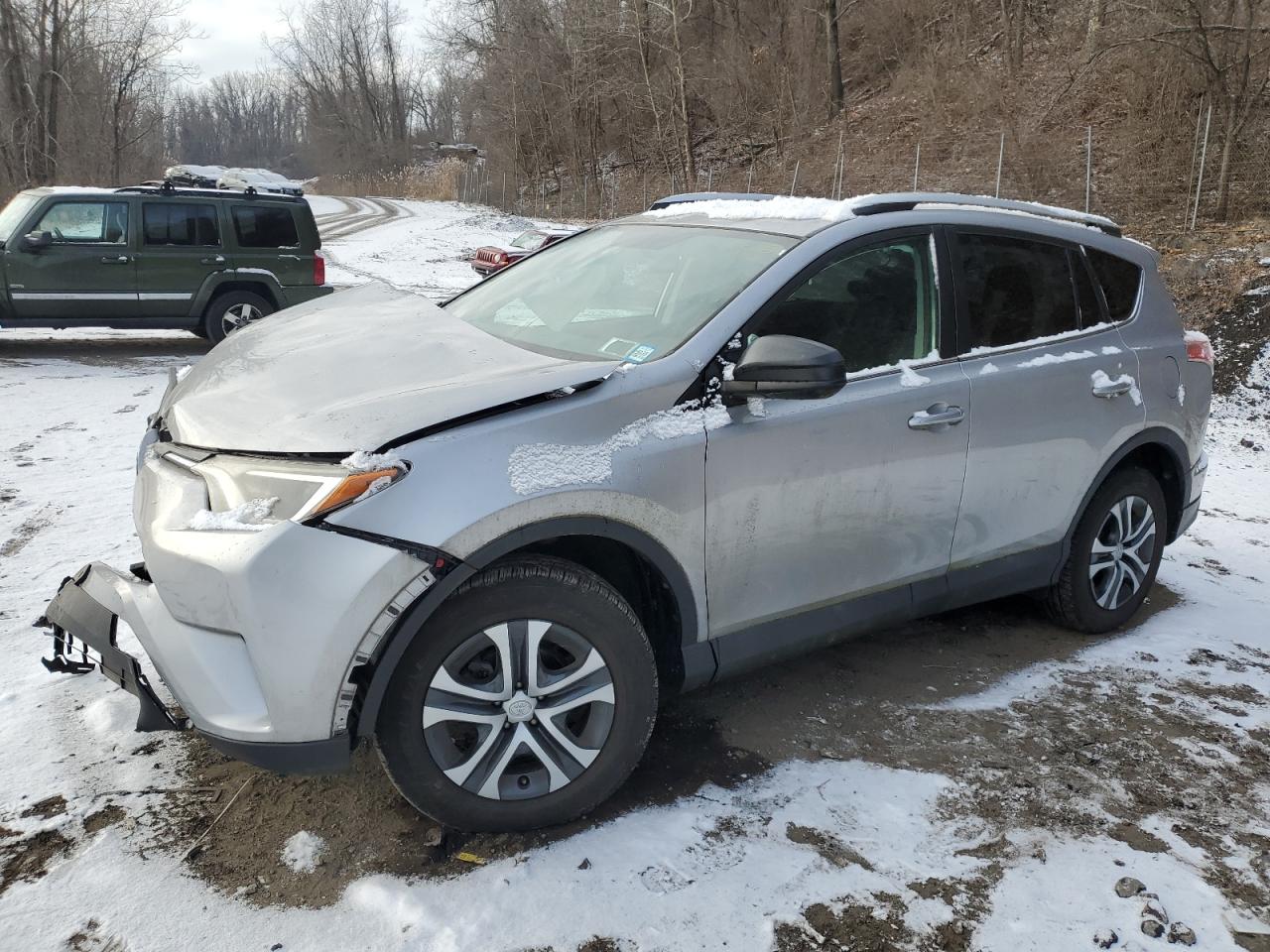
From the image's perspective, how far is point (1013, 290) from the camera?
145 inches

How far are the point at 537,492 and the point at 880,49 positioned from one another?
34242mm

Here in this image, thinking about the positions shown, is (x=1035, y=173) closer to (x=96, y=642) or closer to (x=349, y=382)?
(x=349, y=382)

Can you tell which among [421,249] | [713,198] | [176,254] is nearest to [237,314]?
[176,254]

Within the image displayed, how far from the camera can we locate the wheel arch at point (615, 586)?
7.77ft

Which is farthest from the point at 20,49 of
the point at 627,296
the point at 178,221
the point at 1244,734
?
the point at 1244,734

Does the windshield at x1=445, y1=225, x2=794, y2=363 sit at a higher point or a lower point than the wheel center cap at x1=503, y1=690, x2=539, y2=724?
higher

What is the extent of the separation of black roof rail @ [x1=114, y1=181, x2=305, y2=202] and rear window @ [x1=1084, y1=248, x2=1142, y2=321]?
9.30 m

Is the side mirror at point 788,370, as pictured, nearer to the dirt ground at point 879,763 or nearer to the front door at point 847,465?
the front door at point 847,465

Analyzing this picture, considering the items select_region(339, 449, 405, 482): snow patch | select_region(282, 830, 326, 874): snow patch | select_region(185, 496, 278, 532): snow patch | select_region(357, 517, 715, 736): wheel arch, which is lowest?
select_region(282, 830, 326, 874): snow patch

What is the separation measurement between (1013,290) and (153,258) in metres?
9.23

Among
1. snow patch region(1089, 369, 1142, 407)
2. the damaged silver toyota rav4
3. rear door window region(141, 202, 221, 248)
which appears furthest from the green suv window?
snow patch region(1089, 369, 1142, 407)

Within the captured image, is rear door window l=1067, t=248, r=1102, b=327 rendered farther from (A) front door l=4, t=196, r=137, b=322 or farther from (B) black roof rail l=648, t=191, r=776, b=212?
(A) front door l=4, t=196, r=137, b=322

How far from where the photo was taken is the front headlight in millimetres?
2299

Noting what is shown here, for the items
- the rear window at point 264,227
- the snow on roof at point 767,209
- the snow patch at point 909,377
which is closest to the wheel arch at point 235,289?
the rear window at point 264,227
